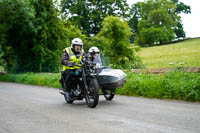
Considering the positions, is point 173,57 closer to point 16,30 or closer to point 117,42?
point 117,42

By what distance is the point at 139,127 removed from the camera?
577 cm

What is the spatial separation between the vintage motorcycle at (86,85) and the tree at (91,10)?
4206 cm

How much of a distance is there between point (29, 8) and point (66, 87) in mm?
15056

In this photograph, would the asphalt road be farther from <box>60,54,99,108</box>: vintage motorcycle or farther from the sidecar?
the sidecar

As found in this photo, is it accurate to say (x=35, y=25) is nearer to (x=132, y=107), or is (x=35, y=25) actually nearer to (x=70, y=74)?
(x=70, y=74)

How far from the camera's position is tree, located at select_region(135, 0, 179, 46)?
67.1 meters

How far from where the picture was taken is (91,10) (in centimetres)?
5253

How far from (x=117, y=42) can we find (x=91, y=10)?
3153 cm

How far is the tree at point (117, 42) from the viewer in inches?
861

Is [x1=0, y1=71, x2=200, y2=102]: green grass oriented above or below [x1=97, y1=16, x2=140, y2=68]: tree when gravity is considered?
below

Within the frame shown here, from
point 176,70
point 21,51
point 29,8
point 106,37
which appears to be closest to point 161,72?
point 176,70

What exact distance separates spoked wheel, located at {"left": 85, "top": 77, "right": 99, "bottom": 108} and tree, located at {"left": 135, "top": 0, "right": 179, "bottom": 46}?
59153 mm

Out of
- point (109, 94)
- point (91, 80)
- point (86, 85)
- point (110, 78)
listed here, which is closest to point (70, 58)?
point (86, 85)

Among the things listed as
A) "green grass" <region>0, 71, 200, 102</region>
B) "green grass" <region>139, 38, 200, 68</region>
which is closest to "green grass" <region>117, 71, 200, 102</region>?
"green grass" <region>0, 71, 200, 102</region>
